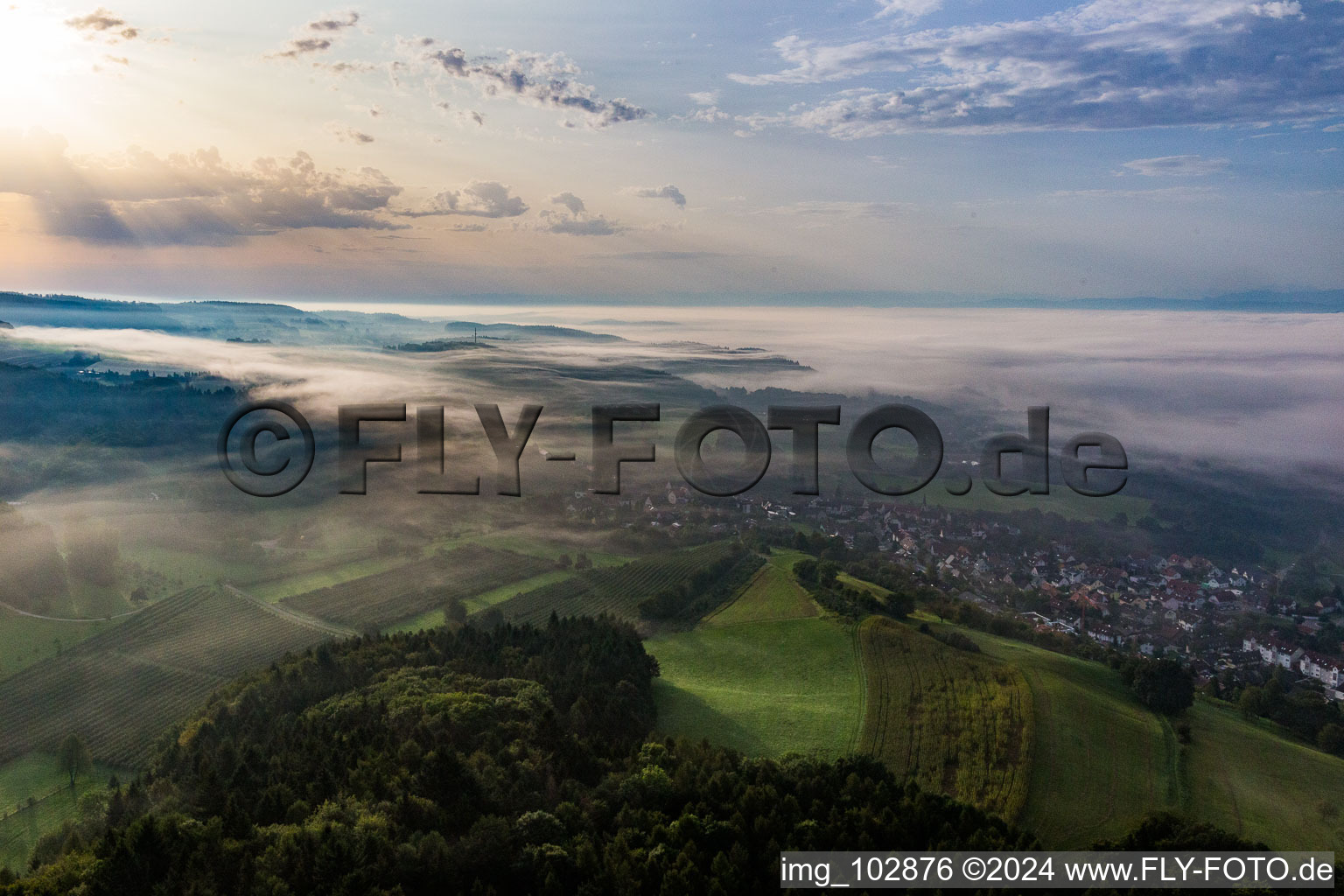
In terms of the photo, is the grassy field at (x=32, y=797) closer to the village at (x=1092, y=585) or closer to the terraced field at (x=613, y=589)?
the terraced field at (x=613, y=589)

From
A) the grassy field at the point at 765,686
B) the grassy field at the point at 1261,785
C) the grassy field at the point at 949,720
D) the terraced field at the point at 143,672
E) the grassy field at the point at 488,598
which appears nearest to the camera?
the grassy field at the point at 1261,785

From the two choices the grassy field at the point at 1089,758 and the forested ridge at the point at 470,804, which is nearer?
the forested ridge at the point at 470,804

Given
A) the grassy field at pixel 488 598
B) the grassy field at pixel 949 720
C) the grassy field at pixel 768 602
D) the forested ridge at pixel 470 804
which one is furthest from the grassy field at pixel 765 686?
the grassy field at pixel 488 598

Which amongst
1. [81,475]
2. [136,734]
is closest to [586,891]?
[136,734]

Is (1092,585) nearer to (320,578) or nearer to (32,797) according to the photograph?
(320,578)

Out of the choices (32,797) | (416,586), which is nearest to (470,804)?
(32,797)

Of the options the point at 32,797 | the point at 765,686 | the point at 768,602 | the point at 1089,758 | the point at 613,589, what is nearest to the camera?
the point at 1089,758

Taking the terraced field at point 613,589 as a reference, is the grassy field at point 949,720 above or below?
above
